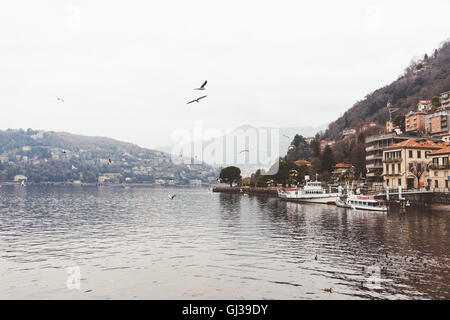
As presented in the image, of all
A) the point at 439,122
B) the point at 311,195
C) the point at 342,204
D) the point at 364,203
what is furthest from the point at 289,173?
the point at 364,203

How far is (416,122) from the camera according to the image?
154 metres

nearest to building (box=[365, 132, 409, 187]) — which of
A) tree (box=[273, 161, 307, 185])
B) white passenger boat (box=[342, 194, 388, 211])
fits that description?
tree (box=[273, 161, 307, 185])

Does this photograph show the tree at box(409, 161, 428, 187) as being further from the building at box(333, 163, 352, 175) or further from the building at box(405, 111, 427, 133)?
the building at box(405, 111, 427, 133)

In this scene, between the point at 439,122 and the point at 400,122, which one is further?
the point at 400,122

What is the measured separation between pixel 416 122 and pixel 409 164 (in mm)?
75765

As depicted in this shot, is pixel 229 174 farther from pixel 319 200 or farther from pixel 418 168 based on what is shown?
pixel 418 168

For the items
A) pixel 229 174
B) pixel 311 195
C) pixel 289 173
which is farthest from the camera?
pixel 229 174

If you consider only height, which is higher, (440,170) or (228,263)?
(440,170)

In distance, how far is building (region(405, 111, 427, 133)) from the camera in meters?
151

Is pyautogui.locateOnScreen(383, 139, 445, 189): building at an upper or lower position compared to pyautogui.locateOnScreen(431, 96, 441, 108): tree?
lower

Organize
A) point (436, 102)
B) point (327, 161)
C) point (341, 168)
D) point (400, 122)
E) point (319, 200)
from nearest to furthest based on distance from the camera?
point (319, 200), point (341, 168), point (327, 161), point (400, 122), point (436, 102)

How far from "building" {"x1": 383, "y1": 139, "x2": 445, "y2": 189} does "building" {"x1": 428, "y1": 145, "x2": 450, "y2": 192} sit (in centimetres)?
300

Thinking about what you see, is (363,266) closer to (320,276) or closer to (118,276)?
(320,276)

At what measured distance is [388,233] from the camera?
39188 mm
